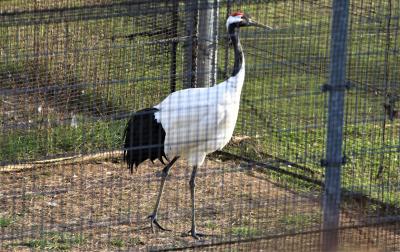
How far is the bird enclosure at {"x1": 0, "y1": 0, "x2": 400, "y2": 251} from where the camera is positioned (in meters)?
6.33

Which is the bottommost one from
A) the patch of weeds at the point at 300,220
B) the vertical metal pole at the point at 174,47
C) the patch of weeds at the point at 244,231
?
the patch of weeds at the point at 244,231

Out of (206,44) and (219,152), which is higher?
(206,44)

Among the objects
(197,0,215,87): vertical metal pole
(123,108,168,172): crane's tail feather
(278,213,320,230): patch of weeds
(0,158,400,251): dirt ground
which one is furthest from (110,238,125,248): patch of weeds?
(197,0,215,87): vertical metal pole

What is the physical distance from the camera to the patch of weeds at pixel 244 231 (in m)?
6.43

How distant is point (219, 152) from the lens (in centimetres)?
869

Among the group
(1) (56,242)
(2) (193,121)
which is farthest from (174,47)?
(1) (56,242)

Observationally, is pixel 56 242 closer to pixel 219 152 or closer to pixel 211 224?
pixel 211 224

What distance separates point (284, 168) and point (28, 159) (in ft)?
6.97

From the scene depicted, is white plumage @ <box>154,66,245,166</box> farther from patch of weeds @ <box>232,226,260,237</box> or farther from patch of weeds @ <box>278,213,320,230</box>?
patch of weeds @ <box>278,213,320,230</box>

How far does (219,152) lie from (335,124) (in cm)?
285

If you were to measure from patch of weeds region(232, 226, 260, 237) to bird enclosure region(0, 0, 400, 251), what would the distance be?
0.06 ft

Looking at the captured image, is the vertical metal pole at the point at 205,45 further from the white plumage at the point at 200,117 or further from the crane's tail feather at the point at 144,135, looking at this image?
the white plumage at the point at 200,117

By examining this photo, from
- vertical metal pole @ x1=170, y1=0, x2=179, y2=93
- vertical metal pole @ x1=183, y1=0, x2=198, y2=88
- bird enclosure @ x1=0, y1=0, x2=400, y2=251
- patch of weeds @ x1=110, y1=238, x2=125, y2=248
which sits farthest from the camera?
vertical metal pole @ x1=170, y1=0, x2=179, y2=93

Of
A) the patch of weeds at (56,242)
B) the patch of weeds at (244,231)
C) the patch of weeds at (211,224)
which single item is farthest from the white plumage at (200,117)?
the patch of weeds at (56,242)
